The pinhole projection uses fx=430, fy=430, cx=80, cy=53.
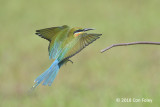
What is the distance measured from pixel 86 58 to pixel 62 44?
3.50 meters

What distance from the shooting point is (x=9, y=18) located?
7.12m

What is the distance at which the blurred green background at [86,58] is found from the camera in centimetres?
386

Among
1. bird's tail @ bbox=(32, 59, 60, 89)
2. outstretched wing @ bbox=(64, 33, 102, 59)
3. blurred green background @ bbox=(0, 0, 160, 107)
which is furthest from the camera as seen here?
blurred green background @ bbox=(0, 0, 160, 107)

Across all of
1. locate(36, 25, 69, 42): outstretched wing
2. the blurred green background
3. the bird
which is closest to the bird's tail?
the bird

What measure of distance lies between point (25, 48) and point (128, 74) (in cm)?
173

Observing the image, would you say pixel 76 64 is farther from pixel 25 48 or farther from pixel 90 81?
pixel 25 48

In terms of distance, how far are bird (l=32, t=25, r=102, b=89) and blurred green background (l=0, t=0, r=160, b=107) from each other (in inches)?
76.3

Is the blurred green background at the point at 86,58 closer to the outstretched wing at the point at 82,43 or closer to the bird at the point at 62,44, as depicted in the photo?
the bird at the point at 62,44

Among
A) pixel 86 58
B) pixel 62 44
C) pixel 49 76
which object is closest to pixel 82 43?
pixel 62 44

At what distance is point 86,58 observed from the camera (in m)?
5.02

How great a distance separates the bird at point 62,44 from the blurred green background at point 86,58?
1.94 metres

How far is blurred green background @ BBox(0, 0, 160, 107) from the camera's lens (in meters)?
3.86

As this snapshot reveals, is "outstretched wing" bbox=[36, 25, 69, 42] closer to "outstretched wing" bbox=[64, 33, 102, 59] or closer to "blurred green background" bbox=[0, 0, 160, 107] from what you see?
"outstretched wing" bbox=[64, 33, 102, 59]

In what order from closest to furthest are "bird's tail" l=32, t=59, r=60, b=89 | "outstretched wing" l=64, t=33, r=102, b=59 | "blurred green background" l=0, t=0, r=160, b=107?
1. "outstretched wing" l=64, t=33, r=102, b=59
2. "bird's tail" l=32, t=59, r=60, b=89
3. "blurred green background" l=0, t=0, r=160, b=107
